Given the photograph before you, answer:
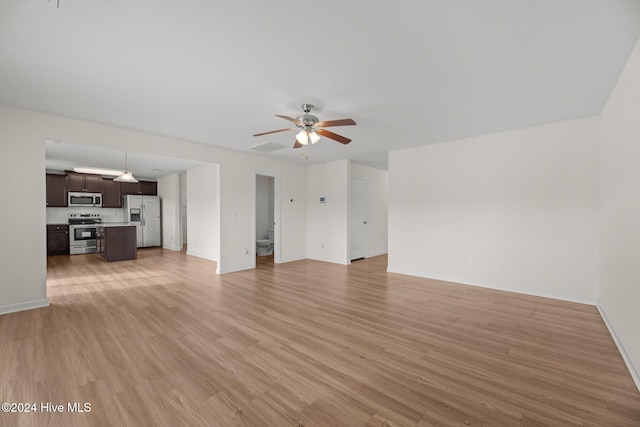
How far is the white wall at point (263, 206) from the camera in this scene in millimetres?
9000

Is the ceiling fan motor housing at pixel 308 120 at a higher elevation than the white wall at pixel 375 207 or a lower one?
higher

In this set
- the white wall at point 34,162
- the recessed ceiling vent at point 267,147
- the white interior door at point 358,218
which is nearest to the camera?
the white wall at point 34,162

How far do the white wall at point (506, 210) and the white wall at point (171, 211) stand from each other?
686 centimetres

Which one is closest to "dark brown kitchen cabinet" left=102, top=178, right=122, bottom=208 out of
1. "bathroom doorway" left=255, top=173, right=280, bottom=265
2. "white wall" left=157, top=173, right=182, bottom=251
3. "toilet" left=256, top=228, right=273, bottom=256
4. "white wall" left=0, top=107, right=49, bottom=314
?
"white wall" left=157, top=173, right=182, bottom=251

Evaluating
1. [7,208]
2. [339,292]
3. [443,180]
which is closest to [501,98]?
[443,180]

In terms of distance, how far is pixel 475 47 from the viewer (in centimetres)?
216

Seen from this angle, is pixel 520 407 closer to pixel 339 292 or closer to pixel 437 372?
pixel 437 372

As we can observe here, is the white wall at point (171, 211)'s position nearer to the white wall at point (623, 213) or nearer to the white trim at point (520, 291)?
the white trim at point (520, 291)

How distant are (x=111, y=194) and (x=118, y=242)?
8.88 feet

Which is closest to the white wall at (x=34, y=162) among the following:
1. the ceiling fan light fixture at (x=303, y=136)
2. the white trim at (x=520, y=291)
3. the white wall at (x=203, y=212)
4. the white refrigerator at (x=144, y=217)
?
the white wall at (x=203, y=212)

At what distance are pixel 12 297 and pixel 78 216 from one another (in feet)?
19.9

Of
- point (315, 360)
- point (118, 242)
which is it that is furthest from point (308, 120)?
point (118, 242)

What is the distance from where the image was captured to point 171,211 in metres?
8.84

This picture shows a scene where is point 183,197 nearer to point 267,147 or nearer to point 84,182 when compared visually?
point 84,182
